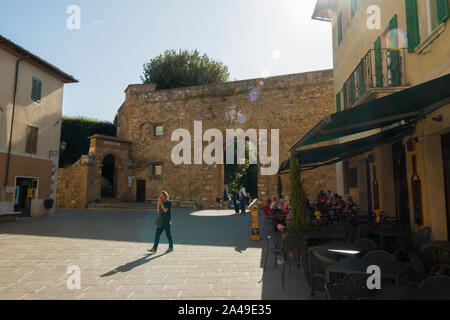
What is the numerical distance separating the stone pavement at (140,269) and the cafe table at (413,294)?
1.53 metres

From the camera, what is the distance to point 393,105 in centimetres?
399

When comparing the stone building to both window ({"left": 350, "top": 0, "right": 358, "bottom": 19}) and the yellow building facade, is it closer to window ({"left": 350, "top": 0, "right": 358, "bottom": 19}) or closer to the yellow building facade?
the yellow building facade

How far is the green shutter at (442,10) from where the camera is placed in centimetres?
481

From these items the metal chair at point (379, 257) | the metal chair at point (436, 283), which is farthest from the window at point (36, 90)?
the metal chair at point (436, 283)

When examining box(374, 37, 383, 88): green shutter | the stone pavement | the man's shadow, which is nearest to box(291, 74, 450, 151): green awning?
the stone pavement

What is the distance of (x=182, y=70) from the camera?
2859 centimetres

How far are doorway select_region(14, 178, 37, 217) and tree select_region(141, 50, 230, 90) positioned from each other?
597 inches

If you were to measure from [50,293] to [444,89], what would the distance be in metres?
5.47

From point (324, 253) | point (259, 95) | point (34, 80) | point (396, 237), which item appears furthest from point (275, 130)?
point (324, 253)

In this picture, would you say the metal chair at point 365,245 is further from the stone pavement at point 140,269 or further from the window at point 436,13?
the window at point 436,13

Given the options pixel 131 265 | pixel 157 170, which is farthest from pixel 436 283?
pixel 157 170

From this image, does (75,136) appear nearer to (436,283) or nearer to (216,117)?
(216,117)
